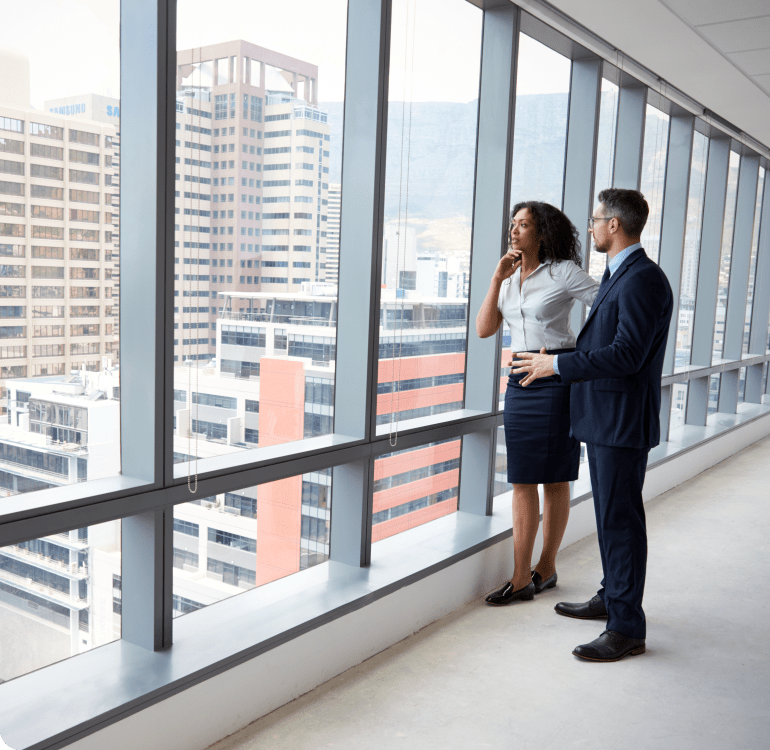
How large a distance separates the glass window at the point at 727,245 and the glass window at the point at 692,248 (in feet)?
2.10

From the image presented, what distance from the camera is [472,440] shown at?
331cm

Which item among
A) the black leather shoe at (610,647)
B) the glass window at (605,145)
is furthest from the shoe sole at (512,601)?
the glass window at (605,145)

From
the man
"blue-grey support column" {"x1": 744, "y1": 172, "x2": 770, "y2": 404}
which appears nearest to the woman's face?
the man

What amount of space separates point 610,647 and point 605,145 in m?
2.97

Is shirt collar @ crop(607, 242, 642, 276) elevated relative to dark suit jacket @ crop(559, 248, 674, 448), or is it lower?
elevated

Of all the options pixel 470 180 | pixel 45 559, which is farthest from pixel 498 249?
pixel 45 559

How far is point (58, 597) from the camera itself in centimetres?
176

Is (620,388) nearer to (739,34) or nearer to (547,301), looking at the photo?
(547,301)

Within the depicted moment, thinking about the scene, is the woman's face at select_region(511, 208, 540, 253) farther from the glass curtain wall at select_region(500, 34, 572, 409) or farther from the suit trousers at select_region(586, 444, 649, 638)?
the suit trousers at select_region(586, 444, 649, 638)

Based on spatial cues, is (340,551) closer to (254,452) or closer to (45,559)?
(254,452)

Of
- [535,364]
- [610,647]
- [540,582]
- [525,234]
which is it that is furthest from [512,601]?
[525,234]

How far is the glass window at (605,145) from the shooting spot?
416 cm

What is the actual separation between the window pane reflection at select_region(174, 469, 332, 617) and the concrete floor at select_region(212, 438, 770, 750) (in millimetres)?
413

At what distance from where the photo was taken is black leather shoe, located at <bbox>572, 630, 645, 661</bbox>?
2.51 m
